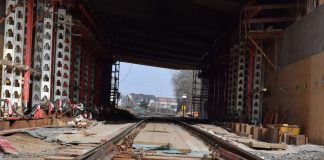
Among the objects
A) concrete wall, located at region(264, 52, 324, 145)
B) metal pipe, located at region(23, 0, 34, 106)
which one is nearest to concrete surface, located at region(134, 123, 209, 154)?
concrete wall, located at region(264, 52, 324, 145)

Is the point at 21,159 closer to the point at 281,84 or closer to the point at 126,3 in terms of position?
the point at 281,84

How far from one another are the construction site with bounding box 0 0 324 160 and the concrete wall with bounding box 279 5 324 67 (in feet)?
0.15

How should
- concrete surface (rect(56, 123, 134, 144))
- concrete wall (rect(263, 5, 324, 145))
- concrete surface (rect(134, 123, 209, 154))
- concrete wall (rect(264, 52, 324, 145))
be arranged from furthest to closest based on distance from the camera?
concrete wall (rect(263, 5, 324, 145)) < concrete wall (rect(264, 52, 324, 145)) < concrete surface (rect(56, 123, 134, 144)) < concrete surface (rect(134, 123, 209, 154))

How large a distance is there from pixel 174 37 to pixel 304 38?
80.0ft

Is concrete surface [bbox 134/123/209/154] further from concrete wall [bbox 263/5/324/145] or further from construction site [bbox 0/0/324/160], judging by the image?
concrete wall [bbox 263/5/324/145]

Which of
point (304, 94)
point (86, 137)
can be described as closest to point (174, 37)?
point (304, 94)

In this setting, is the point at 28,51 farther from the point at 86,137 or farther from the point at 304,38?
the point at 304,38

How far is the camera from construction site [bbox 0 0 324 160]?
12.6 m

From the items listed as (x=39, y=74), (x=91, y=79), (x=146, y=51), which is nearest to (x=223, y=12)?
(x=91, y=79)

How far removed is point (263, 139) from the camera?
18547 millimetres

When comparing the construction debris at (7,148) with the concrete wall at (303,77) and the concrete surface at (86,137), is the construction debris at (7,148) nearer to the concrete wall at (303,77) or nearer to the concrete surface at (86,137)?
the concrete surface at (86,137)

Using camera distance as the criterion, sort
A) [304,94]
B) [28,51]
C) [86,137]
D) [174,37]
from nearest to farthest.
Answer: [86,137]
[304,94]
[28,51]
[174,37]

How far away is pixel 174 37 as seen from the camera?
4391 centimetres

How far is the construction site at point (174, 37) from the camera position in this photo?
41.3 feet
